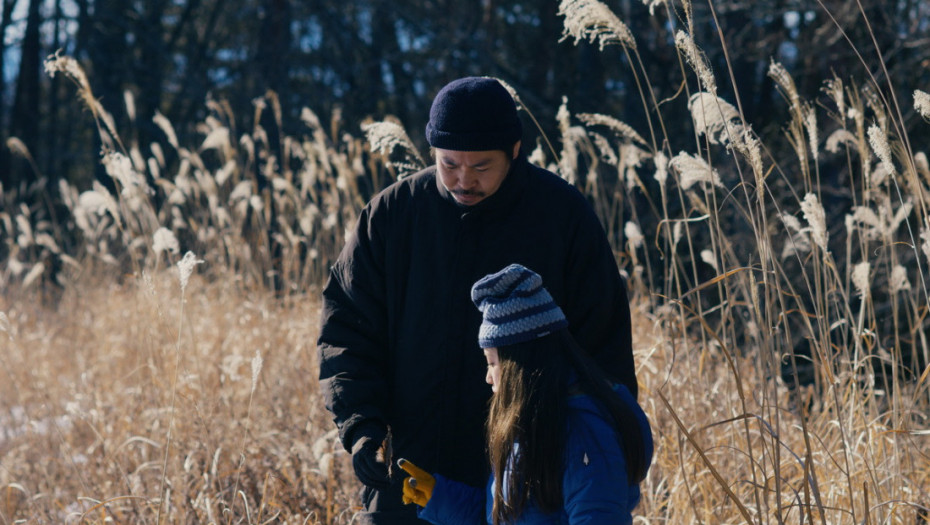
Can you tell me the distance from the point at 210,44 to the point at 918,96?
14.4 metres

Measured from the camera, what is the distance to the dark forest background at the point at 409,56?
23.7ft

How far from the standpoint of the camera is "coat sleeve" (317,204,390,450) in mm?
2145

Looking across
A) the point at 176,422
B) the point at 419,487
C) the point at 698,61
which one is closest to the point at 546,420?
the point at 419,487

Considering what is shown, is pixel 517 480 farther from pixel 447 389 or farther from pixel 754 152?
pixel 754 152

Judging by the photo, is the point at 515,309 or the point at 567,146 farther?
the point at 567,146

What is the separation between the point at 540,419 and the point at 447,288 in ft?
1.79

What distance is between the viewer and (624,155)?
157 inches

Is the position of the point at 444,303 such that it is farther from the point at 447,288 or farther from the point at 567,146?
the point at 567,146

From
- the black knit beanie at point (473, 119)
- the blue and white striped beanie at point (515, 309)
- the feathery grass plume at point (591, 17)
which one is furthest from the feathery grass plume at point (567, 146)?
the blue and white striped beanie at point (515, 309)

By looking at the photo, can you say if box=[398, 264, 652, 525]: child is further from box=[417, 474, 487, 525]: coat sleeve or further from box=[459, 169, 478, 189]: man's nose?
box=[459, 169, 478, 189]: man's nose

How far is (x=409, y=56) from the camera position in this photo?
997 centimetres

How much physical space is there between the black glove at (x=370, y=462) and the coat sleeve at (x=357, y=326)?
0.11 m

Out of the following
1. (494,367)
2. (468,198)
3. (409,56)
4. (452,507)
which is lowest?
(452,507)

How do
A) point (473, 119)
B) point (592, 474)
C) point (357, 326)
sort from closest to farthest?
point (592, 474) < point (473, 119) < point (357, 326)
